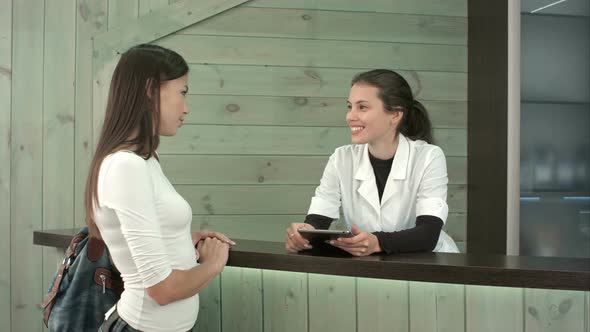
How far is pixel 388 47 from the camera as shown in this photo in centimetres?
404

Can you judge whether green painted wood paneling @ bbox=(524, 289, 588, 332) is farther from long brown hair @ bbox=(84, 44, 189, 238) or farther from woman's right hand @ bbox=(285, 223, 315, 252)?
long brown hair @ bbox=(84, 44, 189, 238)

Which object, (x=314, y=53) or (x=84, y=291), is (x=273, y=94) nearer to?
(x=314, y=53)

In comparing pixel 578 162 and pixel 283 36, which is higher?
pixel 283 36

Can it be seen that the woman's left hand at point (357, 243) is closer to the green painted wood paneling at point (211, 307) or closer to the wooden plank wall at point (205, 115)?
the green painted wood paneling at point (211, 307)

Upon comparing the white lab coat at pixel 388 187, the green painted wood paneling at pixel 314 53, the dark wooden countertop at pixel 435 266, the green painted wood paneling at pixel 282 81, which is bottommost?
the dark wooden countertop at pixel 435 266

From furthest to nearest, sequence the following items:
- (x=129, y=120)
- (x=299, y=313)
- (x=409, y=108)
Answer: (x=409, y=108)
(x=299, y=313)
(x=129, y=120)

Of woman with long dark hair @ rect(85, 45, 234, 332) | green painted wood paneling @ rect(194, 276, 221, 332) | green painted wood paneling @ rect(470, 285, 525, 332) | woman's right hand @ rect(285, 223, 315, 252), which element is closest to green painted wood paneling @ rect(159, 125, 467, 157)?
green painted wood paneling @ rect(194, 276, 221, 332)

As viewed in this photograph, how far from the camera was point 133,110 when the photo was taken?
1.78 metres

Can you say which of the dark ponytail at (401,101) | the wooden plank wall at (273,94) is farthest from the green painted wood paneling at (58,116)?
the dark ponytail at (401,101)

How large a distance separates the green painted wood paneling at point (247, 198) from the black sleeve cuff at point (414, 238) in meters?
1.54

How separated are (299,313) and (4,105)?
242 cm

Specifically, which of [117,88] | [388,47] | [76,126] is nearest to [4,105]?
[76,126]

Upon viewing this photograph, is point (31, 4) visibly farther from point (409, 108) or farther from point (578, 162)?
point (578, 162)

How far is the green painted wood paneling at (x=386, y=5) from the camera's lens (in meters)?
3.92
